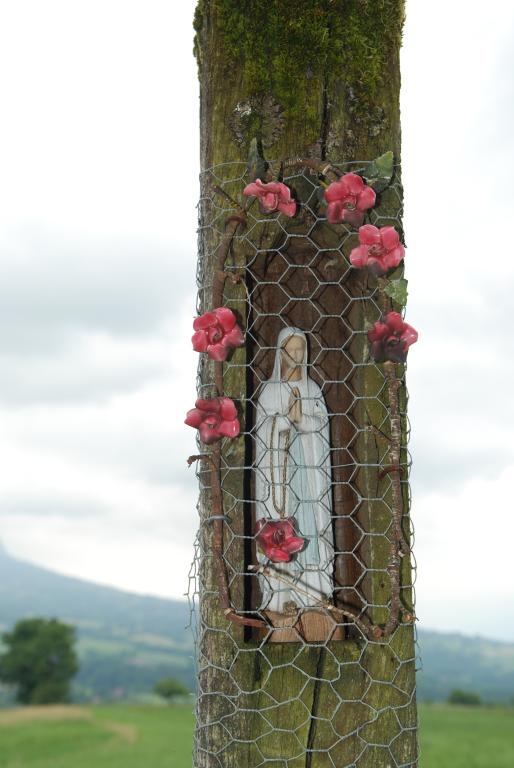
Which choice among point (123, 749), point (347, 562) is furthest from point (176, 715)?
point (347, 562)

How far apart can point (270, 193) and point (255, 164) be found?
0.12 metres

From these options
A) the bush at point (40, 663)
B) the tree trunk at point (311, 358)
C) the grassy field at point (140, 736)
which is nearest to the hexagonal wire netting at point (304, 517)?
the tree trunk at point (311, 358)

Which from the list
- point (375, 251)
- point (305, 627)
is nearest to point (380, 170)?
point (375, 251)

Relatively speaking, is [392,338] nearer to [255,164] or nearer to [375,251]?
[375,251]

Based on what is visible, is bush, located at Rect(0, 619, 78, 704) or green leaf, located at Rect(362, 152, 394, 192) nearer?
green leaf, located at Rect(362, 152, 394, 192)

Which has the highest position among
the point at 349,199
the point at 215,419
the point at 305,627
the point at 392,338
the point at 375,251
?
the point at 349,199

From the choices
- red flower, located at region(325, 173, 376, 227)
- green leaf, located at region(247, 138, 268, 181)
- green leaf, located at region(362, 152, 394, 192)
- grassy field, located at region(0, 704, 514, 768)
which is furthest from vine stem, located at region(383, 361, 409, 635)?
grassy field, located at region(0, 704, 514, 768)

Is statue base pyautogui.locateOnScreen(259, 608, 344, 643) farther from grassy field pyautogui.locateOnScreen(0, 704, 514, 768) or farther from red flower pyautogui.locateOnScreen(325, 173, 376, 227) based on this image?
grassy field pyautogui.locateOnScreen(0, 704, 514, 768)

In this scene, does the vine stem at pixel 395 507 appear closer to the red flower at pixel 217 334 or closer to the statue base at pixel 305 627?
Result: the statue base at pixel 305 627

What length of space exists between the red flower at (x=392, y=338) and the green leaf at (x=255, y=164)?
0.53 m

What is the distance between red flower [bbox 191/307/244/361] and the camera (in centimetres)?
220

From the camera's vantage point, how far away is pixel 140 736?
513 inches

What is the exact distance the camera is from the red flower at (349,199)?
220 cm

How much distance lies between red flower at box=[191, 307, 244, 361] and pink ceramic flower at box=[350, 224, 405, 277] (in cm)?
37
